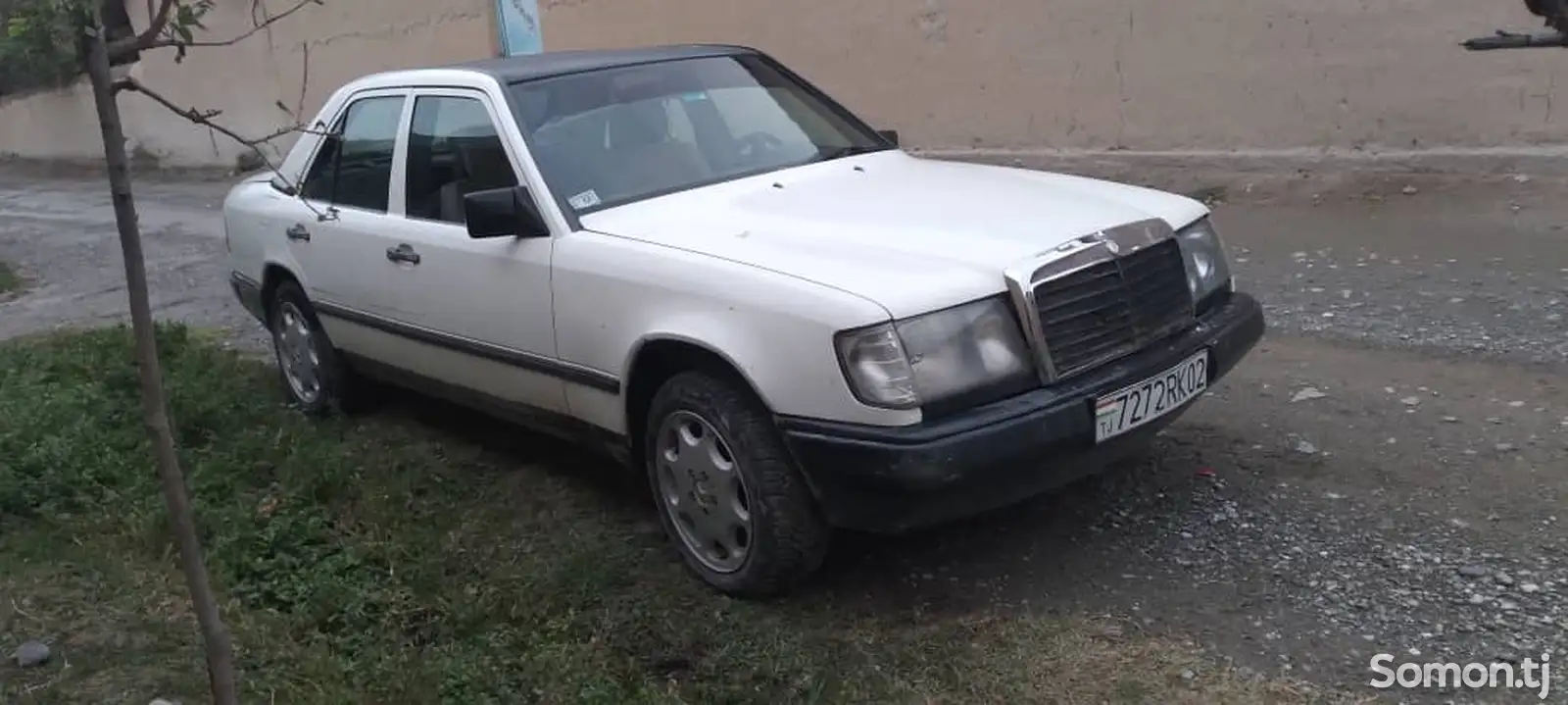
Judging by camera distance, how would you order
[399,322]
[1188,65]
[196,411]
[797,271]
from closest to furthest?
1. [797,271]
2. [399,322]
3. [196,411]
4. [1188,65]

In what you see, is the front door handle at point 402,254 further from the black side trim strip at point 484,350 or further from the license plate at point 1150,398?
the license plate at point 1150,398

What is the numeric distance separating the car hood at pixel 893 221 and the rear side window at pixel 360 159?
1.39 m

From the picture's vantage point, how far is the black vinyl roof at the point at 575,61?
16.0 ft

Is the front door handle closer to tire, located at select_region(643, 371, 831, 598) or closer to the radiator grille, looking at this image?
tire, located at select_region(643, 371, 831, 598)

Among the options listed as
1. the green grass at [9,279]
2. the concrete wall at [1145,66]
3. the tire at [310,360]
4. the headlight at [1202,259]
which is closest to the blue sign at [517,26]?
the tire at [310,360]

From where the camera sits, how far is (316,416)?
19.9ft

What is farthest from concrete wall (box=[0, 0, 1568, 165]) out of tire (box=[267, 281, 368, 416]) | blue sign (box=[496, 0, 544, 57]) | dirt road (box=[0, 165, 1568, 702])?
tire (box=[267, 281, 368, 416])

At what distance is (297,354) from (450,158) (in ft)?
5.43

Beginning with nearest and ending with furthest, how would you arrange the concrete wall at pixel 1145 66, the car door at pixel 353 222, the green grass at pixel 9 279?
the car door at pixel 353 222 < the concrete wall at pixel 1145 66 < the green grass at pixel 9 279

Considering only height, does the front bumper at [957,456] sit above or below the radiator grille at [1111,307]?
below

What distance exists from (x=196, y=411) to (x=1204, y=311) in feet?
13.4

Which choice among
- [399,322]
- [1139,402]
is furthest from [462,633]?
[1139,402]

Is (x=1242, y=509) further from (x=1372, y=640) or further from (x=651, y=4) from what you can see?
(x=651, y=4)

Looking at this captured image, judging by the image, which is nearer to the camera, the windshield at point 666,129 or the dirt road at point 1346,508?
the dirt road at point 1346,508
